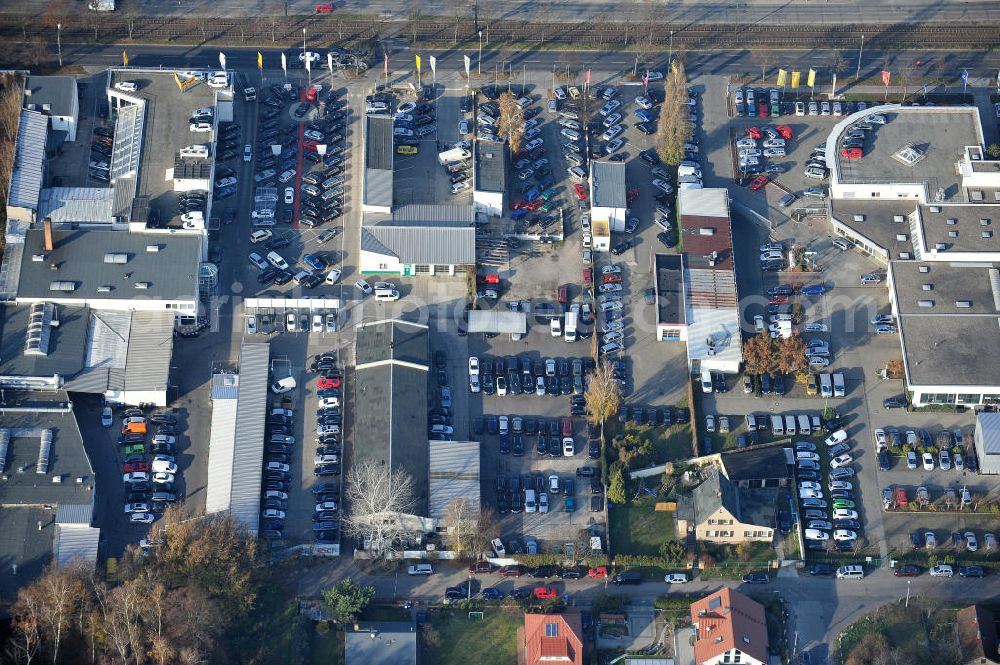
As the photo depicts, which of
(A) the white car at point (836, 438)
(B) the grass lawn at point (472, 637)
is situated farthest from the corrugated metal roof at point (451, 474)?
(A) the white car at point (836, 438)

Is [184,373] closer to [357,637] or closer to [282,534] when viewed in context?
[282,534]

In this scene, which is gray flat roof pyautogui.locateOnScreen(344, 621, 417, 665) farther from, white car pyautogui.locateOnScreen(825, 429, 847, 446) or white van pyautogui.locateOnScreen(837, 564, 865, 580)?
white car pyautogui.locateOnScreen(825, 429, 847, 446)

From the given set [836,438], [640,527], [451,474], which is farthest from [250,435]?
[836,438]

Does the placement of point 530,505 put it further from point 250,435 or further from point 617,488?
point 250,435

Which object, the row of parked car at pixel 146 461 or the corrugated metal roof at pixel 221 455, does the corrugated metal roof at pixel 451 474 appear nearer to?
the corrugated metal roof at pixel 221 455

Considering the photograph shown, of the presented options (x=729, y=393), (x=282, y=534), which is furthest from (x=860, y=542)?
(x=282, y=534)

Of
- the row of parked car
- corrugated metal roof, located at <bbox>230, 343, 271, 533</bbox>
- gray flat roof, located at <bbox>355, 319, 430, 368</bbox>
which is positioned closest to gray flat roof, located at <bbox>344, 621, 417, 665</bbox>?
corrugated metal roof, located at <bbox>230, 343, 271, 533</bbox>
